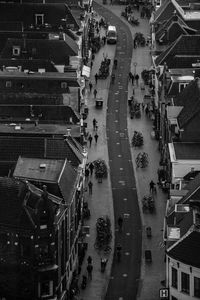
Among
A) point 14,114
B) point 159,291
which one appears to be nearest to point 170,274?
point 159,291

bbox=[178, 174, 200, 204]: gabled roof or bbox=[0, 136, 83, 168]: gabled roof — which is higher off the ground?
bbox=[0, 136, 83, 168]: gabled roof

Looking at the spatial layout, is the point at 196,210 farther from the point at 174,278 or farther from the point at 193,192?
the point at 174,278

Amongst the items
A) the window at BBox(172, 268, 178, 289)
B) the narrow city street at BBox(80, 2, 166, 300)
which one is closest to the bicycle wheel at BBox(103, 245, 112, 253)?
Answer: the narrow city street at BBox(80, 2, 166, 300)

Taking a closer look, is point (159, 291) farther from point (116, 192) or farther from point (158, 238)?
point (116, 192)

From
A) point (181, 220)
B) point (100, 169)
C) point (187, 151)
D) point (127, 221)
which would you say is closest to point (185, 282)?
point (181, 220)

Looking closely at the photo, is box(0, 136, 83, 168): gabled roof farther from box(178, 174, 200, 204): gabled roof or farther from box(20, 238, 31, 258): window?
box(20, 238, 31, 258): window

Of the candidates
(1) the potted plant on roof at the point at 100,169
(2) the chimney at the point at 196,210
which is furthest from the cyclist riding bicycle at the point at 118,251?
(1) the potted plant on roof at the point at 100,169

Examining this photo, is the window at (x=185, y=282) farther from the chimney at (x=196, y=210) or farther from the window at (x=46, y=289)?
the window at (x=46, y=289)
